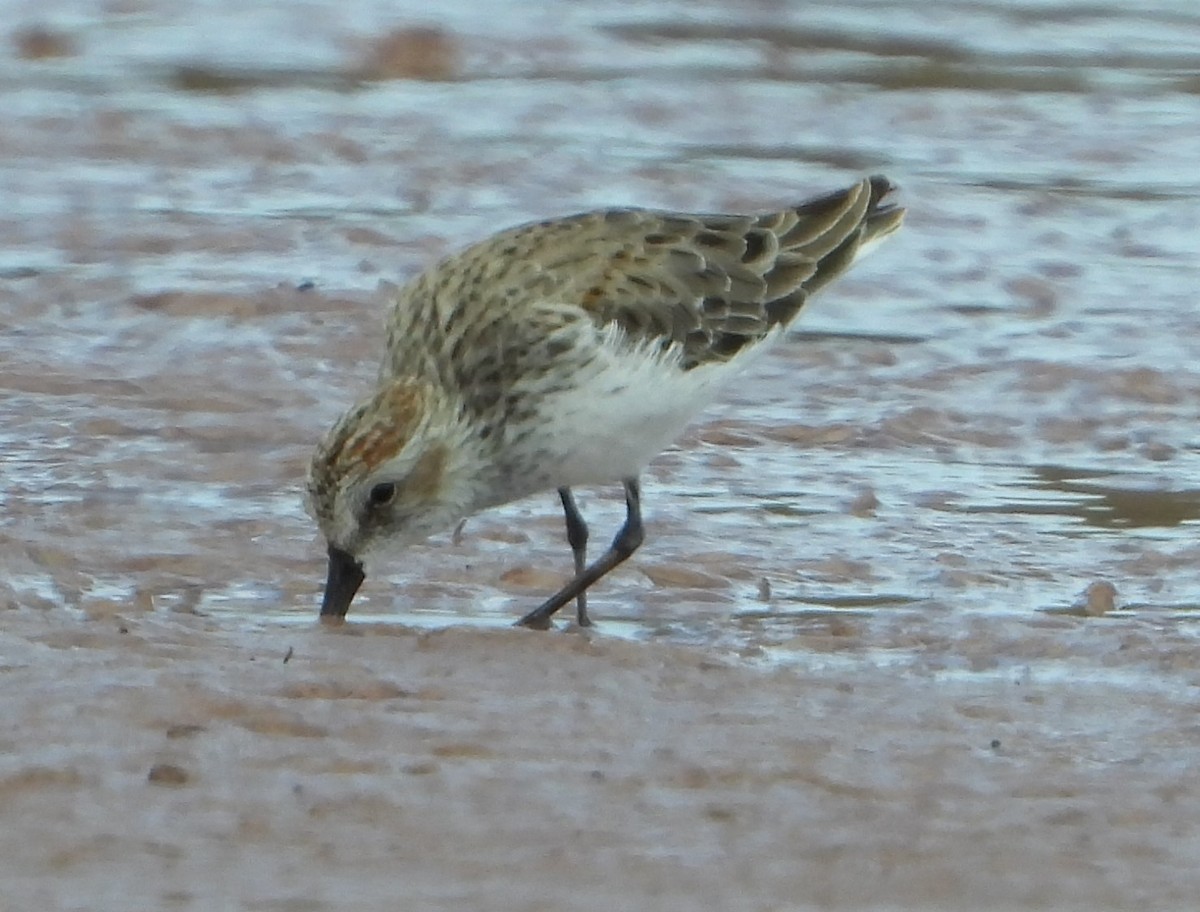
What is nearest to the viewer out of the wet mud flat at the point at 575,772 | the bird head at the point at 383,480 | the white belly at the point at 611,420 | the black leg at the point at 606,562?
the wet mud flat at the point at 575,772

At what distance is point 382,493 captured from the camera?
645cm

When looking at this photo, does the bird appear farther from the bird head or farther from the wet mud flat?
the wet mud flat

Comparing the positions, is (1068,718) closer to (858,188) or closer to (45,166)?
(858,188)

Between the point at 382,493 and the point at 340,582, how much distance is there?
0.74 ft

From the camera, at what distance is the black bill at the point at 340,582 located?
6418 mm

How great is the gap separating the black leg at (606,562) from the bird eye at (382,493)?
0.43 meters

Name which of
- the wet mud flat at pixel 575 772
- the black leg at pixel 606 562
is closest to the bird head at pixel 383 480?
the wet mud flat at pixel 575 772

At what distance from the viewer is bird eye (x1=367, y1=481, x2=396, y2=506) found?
21.1 ft

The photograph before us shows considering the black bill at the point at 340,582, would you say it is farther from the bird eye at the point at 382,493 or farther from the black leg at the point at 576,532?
the black leg at the point at 576,532

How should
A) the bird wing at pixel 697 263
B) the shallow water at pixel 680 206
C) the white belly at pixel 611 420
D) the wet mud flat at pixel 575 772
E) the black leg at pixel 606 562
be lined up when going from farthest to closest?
1. the shallow water at pixel 680 206
2. the bird wing at pixel 697 263
3. the white belly at pixel 611 420
4. the black leg at pixel 606 562
5. the wet mud flat at pixel 575 772

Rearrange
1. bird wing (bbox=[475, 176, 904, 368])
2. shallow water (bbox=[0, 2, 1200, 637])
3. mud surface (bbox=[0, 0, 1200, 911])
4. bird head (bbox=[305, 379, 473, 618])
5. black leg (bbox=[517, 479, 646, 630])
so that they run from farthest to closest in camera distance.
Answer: shallow water (bbox=[0, 2, 1200, 637])
bird wing (bbox=[475, 176, 904, 368])
black leg (bbox=[517, 479, 646, 630])
bird head (bbox=[305, 379, 473, 618])
mud surface (bbox=[0, 0, 1200, 911])

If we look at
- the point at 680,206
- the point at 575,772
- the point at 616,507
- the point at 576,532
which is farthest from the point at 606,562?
the point at 680,206

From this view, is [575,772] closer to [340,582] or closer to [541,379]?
[340,582]

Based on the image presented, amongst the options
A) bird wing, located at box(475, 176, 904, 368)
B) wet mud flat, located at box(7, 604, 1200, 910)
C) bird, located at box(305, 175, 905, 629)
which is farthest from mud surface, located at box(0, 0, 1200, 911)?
bird wing, located at box(475, 176, 904, 368)
